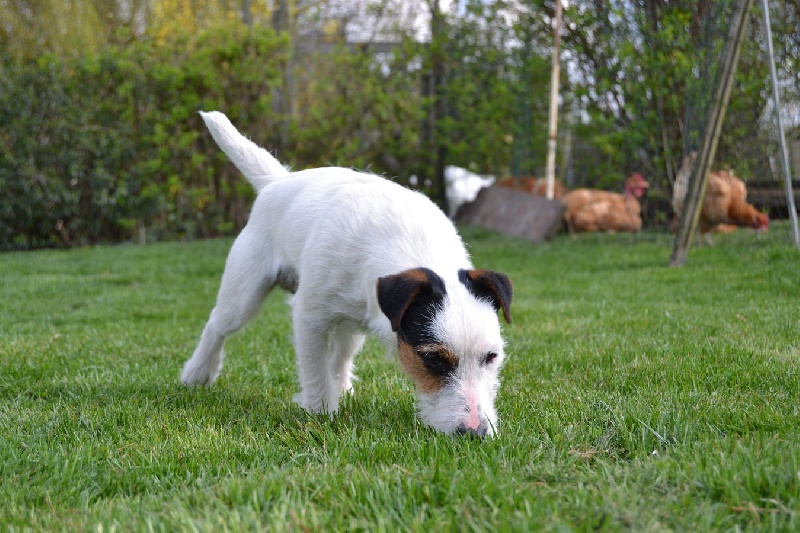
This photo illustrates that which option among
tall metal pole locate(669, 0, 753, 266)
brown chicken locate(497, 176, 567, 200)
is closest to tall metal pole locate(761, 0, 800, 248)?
tall metal pole locate(669, 0, 753, 266)

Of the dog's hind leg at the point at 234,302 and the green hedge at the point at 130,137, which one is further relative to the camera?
the green hedge at the point at 130,137

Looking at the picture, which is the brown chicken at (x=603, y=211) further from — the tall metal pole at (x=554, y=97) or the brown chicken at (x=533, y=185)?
the brown chicken at (x=533, y=185)

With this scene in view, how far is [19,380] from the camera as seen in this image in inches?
165

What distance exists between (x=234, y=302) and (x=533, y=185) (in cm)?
944

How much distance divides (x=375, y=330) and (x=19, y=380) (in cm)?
203

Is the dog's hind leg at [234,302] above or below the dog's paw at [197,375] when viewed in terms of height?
above

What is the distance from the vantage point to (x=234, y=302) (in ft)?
14.0

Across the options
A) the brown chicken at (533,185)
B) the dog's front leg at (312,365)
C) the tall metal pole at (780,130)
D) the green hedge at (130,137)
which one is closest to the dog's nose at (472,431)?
the dog's front leg at (312,365)

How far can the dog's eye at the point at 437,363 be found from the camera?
3.05m

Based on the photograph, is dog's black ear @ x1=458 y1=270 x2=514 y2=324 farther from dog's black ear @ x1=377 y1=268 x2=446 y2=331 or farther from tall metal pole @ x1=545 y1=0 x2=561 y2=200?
tall metal pole @ x1=545 y1=0 x2=561 y2=200

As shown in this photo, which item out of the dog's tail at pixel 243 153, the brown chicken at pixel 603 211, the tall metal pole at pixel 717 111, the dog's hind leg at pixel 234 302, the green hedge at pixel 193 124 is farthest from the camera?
the green hedge at pixel 193 124

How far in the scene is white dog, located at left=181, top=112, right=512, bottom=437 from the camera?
3039 mm

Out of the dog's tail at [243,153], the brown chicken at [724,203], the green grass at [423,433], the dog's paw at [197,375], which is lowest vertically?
the dog's paw at [197,375]

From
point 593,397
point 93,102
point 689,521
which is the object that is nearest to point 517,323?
point 593,397
